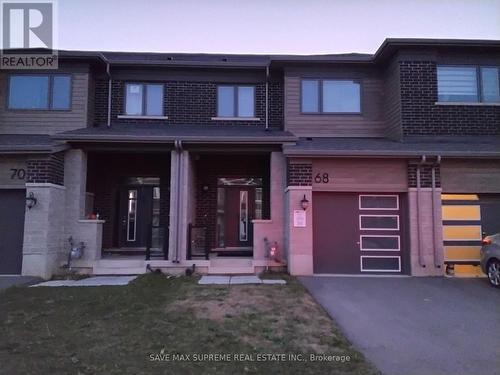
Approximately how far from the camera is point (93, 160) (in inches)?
496

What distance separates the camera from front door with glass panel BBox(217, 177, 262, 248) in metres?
13.2

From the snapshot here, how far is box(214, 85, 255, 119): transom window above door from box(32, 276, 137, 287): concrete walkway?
19.8 feet

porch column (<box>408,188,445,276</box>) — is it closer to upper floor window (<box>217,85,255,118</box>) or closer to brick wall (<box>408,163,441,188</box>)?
brick wall (<box>408,163,441,188</box>)

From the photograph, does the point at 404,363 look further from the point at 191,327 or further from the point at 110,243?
the point at 110,243

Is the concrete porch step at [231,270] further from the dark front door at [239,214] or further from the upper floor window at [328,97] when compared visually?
the upper floor window at [328,97]

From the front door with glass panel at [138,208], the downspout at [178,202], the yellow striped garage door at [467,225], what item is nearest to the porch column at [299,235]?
the downspout at [178,202]

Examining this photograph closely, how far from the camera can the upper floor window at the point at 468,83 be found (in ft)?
38.0

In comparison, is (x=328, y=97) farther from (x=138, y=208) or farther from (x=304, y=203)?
(x=138, y=208)

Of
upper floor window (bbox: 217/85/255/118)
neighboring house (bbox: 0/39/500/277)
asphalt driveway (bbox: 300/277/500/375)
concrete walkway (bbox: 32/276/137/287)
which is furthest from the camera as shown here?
upper floor window (bbox: 217/85/255/118)

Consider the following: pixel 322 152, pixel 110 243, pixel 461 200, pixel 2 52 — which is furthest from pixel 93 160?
pixel 461 200

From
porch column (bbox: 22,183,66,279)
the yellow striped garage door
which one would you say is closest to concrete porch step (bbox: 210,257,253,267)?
porch column (bbox: 22,183,66,279)

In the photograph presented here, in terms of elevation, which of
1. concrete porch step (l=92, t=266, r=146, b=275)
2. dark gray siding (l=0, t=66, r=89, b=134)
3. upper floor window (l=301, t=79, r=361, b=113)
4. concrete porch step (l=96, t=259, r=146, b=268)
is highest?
upper floor window (l=301, t=79, r=361, b=113)

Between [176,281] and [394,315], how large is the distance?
194 inches

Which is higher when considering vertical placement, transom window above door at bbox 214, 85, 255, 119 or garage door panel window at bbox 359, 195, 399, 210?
transom window above door at bbox 214, 85, 255, 119
